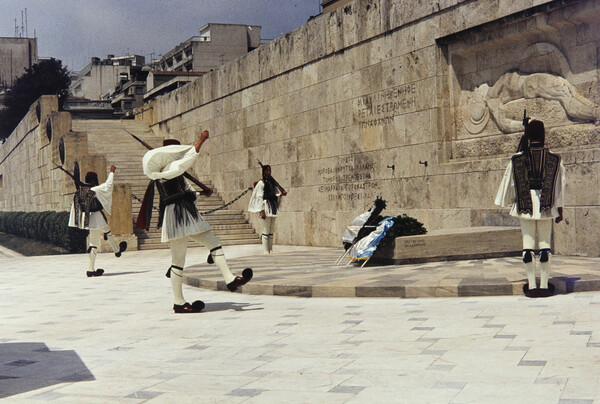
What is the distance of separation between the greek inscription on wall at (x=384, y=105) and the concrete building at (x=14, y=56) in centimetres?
7144

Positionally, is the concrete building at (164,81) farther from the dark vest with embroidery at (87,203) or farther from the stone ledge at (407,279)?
the stone ledge at (407,279)

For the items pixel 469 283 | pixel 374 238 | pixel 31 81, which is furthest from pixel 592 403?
pixel 31 81

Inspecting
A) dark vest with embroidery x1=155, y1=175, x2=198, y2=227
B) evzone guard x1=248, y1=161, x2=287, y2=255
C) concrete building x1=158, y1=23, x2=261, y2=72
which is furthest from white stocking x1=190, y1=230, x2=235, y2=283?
concrete building x1=158, y1=23, x2=261, y2=72

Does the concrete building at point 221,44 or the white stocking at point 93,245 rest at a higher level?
the concrete building at point 221,44

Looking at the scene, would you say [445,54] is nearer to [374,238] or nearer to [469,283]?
[374,238]

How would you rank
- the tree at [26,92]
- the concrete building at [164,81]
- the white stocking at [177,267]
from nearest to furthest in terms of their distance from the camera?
the white stocking at [177,267], the concrete building at [164,81], the tree at [26,92]

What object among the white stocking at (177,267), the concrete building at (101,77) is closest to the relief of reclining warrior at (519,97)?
the white stocking at (177,267)

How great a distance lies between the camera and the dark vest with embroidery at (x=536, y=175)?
8203 mm

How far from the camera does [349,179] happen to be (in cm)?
1712

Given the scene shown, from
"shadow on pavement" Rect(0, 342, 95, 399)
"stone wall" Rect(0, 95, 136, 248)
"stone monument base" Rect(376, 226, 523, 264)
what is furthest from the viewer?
"stone wall" Rect(0, 95, 136, 248)

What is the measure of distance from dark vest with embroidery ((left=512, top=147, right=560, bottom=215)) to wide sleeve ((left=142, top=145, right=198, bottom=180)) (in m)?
3.66

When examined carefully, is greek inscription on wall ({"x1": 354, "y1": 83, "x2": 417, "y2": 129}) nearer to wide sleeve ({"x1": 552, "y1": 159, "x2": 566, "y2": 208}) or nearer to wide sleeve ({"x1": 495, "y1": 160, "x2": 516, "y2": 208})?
wide sleeve ({"x1": 495, "y1": 160, "x2": 516, "y2": 208})

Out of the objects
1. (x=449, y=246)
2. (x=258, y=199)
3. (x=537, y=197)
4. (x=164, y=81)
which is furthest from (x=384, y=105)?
(x=164, y=81)

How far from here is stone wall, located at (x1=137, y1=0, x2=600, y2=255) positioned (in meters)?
12.1
